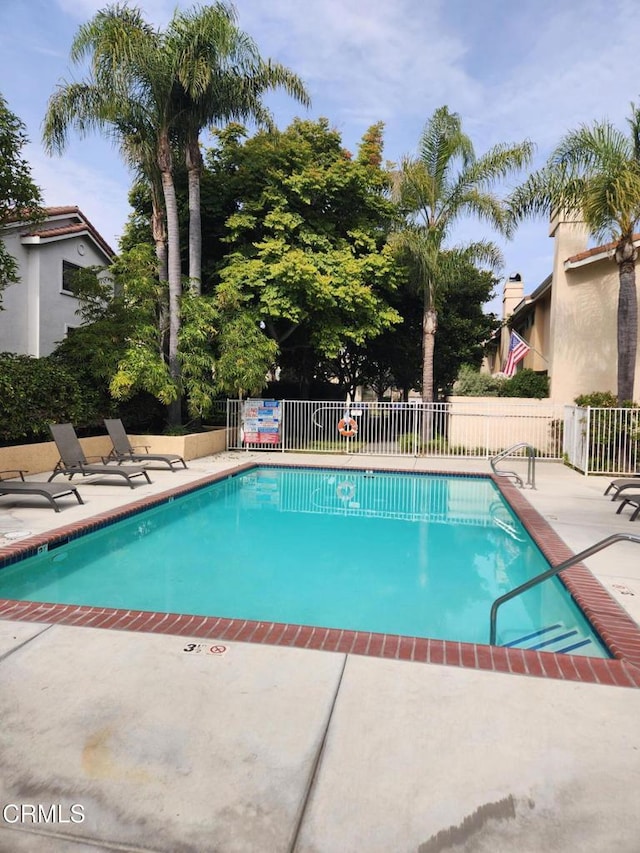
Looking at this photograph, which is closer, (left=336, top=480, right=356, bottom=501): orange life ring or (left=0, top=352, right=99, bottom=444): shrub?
(left=0, top=352, right=99, bottom=444): shrub

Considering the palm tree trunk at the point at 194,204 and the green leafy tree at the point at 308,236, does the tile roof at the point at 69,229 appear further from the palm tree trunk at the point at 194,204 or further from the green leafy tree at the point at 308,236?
the green leafy tree at the point at 308,236

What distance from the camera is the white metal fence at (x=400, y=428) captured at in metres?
17.7

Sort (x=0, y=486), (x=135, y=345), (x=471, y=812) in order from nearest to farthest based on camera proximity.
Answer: (x=471, y=812) < (x=0, y=486) < (x=135, y=345)

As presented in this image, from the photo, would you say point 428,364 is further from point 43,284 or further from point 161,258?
point 43,284

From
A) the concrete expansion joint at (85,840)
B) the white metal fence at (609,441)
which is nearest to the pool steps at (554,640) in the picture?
the concrete expansion joint at (85,840)

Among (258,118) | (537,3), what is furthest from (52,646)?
(258,118)

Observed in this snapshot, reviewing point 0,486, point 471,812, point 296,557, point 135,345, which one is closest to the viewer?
point 471,812

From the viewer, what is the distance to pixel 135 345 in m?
14.9

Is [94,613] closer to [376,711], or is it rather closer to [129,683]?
[129,683]

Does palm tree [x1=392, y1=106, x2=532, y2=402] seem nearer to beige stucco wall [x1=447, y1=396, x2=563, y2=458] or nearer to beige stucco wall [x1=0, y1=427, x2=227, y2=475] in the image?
beige stucco wall [x1=447, y1=396, x2=563, y2=458]

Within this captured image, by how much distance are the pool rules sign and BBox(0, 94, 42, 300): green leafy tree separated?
25.9 ft

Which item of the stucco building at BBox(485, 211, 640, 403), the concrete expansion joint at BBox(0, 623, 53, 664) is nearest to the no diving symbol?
the concrete expansion joint at BBox(0, 623, 53, 664)

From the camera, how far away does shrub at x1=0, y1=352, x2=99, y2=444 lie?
11047mm

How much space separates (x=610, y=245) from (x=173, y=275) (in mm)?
12308
